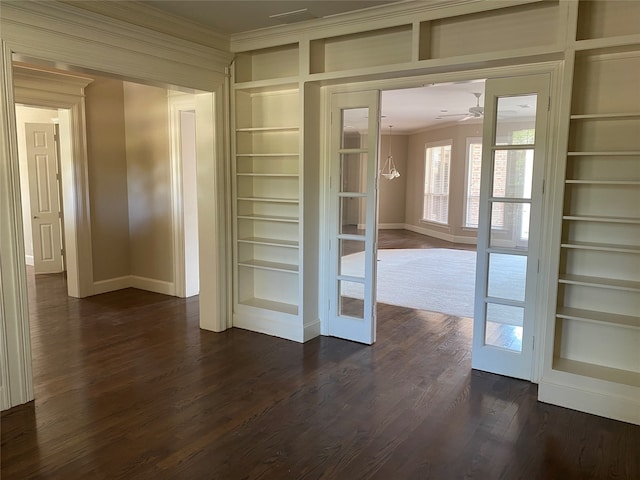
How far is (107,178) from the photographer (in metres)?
6.20

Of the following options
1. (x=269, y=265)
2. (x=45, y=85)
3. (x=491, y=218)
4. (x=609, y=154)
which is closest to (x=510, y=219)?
(x=491, y=218)

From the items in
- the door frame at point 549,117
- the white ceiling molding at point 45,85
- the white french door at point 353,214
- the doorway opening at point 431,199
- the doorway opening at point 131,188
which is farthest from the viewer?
the doorway opening at point 431,199

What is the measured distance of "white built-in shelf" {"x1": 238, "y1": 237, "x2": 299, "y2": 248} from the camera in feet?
15.0

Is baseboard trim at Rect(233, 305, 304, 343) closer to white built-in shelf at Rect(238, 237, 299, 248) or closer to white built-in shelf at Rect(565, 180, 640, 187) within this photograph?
white built-in shelf at Rect(238, 237, 299, 248)

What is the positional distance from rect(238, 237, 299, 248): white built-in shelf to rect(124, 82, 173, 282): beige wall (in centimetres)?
167

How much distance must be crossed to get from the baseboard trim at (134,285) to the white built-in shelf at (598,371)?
4470 millimetres

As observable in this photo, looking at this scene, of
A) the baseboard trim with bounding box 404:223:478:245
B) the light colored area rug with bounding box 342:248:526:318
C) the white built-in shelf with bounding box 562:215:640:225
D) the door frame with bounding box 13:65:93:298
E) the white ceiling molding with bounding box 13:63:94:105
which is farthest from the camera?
the baseboard trim with bounding box 404:223:478:245

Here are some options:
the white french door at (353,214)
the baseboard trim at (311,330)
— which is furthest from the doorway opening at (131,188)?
the white french door at (353,214)

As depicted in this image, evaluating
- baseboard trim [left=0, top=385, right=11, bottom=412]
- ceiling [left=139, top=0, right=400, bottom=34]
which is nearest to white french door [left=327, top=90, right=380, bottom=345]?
ceiling [left=139, top=0, right=400, bottom=34]

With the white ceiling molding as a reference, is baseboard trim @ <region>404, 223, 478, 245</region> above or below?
below

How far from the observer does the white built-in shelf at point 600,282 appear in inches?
120

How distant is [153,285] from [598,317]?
5.10m

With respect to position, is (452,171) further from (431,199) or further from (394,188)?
(394,188)

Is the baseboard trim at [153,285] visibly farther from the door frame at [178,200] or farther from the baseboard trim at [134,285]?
the door frame at [178,200]
